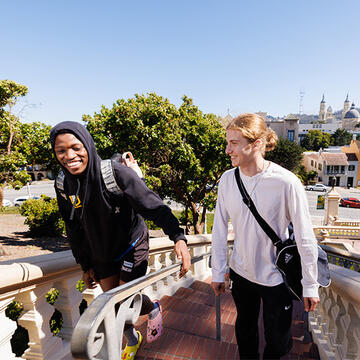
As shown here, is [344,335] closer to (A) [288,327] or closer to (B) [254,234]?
(A) [288,327]

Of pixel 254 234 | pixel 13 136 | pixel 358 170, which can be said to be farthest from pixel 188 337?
pixel 358 170

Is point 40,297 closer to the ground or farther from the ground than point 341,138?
closer to the ground

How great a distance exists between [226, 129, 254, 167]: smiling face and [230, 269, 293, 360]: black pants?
2.70 ft

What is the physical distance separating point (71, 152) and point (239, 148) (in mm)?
1070

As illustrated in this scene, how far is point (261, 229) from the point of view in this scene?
5.47 feet

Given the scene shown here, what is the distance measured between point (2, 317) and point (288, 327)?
1841 mm

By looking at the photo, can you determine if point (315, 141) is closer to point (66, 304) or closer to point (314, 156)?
point (314, 156)

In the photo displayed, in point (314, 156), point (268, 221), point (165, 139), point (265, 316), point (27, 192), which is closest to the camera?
point (268, 221)

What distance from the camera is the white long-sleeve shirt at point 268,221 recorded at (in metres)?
1.57

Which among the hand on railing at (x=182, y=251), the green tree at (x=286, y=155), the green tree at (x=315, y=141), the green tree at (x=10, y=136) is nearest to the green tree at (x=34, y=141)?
the green tree at (x=10, y=136)

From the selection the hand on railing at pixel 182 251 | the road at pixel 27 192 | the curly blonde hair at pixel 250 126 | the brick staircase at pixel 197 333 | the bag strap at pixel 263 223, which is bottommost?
the road at pixel 27 192

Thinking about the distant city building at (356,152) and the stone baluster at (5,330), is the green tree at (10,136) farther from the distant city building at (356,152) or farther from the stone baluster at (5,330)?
the distant city building at (356,152)

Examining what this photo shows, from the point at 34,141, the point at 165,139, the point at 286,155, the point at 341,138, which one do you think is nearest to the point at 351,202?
the point at 286,155

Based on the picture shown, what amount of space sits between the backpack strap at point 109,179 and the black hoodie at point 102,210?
3 cm
